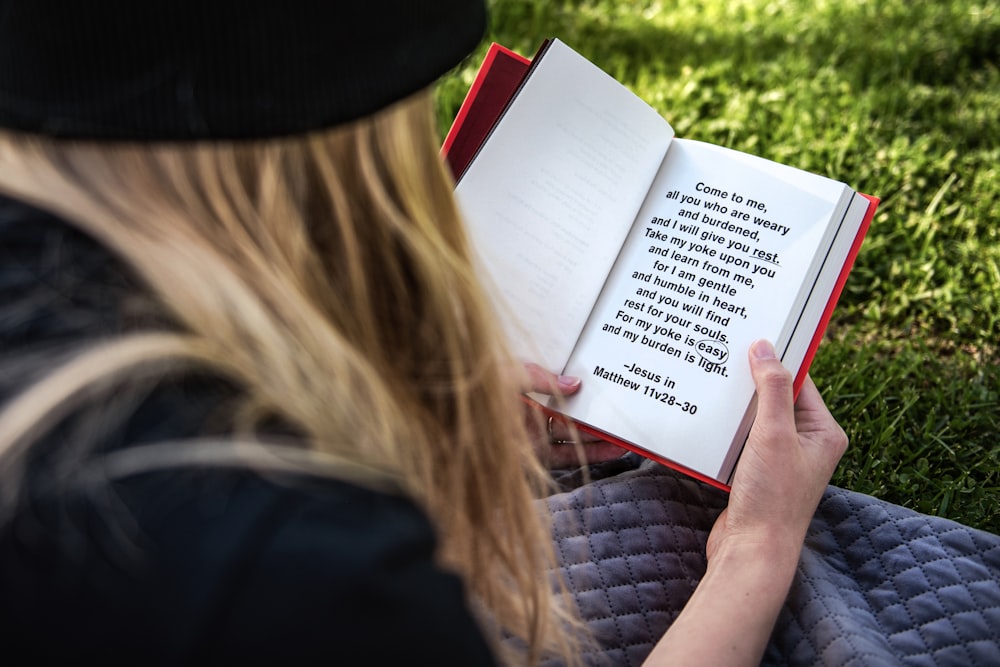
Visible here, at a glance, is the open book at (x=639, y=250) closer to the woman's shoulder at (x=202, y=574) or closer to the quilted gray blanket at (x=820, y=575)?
the quilted gray blanket at (x=820, y=575)

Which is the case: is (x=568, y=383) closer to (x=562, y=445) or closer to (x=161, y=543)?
(x=562, y=445)

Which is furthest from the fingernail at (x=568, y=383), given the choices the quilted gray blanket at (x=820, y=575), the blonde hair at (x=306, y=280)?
the blonde hair at (x=306, y=280)

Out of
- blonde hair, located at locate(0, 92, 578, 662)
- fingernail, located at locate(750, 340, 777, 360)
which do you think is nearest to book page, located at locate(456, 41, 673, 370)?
fingernail, located at locate(750, 340, 777, 360)

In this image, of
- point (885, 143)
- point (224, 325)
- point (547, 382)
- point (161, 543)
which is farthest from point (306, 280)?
point (885, 143)

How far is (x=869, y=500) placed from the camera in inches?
49.4

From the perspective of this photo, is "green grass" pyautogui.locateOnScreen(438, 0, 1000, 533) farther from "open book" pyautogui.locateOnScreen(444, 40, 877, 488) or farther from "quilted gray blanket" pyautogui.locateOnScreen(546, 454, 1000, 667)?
"open book" pyautogui.locateOnScreen(444, 40, 877, 488)

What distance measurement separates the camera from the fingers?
3.83 feet

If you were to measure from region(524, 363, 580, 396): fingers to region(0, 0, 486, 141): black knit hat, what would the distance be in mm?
573

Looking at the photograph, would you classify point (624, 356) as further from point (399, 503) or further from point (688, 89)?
point (688, 89)

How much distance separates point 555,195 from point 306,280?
587mm

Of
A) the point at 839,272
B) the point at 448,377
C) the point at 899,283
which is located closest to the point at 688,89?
the point at 899,283

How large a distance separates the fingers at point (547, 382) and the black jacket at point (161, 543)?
541mm

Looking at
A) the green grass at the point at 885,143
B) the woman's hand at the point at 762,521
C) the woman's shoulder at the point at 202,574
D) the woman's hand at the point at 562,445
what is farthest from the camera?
the green grass at the point at 885,143

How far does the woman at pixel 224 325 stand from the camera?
582 mm
